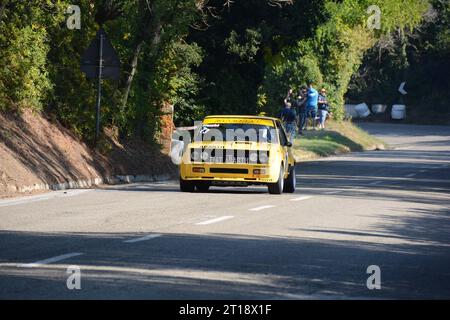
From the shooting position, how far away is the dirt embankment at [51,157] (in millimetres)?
25688

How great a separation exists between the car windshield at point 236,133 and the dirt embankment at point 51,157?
299 centimetres

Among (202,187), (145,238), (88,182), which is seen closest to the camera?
(145,238)

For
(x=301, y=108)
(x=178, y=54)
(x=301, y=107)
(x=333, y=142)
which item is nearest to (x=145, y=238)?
(x=178, y=54)

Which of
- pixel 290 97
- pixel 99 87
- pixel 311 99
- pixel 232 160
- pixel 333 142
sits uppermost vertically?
pixel 290 97

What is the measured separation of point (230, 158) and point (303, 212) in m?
4.90

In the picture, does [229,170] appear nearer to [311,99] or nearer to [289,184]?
[289,184]

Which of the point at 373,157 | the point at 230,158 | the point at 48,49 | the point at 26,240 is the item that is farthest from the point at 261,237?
the point at 373,157

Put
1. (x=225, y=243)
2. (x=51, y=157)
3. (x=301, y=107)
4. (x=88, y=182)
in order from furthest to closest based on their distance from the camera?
(x=301, y=107)
(x=88, y=182)
(x=51, y=157)
(x=225, y=243)

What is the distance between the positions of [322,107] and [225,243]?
126ft

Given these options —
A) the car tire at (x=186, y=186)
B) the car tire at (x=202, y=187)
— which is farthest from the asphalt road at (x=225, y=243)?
the car tire at (x=202, y=187)

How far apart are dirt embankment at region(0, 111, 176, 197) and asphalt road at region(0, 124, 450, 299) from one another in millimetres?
1102

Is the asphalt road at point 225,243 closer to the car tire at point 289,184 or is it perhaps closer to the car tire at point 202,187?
the car tire at point 202,187

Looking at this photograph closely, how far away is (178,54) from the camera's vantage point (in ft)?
126

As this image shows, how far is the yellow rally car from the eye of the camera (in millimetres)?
25906
